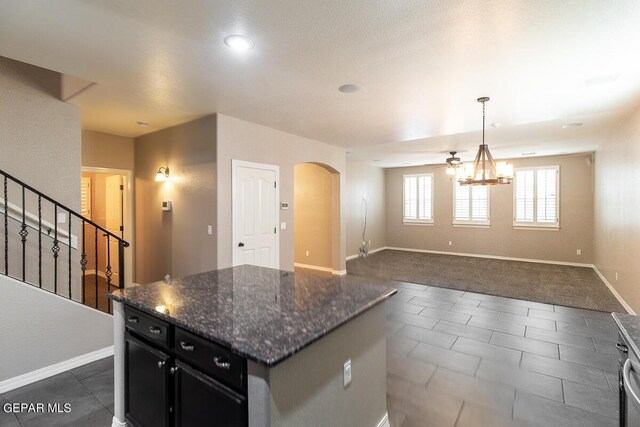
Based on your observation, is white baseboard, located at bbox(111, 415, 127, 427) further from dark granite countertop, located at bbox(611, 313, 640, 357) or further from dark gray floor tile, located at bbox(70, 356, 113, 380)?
dark granite countertop, located at bbox(611, 313, 640, 357)

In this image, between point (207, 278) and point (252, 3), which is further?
point (207, 278)

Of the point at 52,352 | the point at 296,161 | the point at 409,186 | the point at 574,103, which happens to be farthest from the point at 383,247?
the point at 52,352

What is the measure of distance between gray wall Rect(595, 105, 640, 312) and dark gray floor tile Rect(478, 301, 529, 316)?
3.93ft

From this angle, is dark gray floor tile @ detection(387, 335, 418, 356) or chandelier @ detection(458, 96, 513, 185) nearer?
dark gray floor tile @ detection(387, 335, 418, 356)

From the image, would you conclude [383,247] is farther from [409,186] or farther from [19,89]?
[19,89]

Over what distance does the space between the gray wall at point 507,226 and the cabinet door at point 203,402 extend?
8905 millimetres

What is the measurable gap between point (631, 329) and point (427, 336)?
2424 millimetres

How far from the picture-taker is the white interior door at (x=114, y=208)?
5656 millimetres

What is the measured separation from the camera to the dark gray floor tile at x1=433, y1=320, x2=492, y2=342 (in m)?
3.65

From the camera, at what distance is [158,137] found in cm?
504

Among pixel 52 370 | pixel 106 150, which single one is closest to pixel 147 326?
pixel 52 370

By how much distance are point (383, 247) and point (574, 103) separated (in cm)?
714

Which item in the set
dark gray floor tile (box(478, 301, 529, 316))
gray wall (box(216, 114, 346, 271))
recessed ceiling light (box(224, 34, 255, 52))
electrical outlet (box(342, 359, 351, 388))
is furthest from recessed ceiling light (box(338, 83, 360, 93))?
dark gray floor tile (box(478, 301, 529, 316))

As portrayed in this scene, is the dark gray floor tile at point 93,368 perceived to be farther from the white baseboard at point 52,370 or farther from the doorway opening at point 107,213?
the doorway opening at point 107,213
